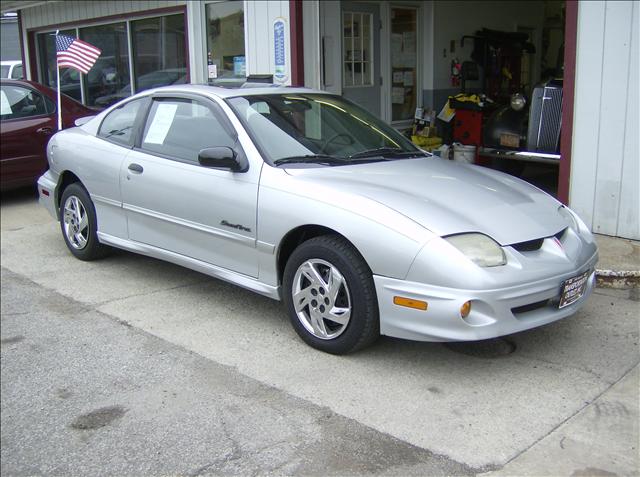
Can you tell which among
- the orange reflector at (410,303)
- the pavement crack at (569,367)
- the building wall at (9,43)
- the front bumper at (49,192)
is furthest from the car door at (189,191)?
the building wall at (9,43)

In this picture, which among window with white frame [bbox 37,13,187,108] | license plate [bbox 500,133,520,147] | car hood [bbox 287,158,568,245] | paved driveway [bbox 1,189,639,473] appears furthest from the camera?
window with white frame [bbox 37,13,187,108]

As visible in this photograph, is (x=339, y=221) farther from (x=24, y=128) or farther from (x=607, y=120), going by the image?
(x=24, y=128)

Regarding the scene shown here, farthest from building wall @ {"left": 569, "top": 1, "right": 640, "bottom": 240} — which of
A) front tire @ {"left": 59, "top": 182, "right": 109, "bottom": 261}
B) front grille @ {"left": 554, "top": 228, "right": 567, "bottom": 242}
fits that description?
front tire @ {"left": 59, "top": 182, "right": 109, "bottom": 261}

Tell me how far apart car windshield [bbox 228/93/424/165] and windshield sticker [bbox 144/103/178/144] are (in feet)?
2.16

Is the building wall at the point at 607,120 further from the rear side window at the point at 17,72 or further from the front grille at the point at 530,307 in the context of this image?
the rear side window at the point at 17,72

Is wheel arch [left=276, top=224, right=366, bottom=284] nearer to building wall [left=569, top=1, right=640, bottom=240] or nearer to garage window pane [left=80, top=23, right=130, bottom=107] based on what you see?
building wall [left=569, top=1, right=640, bottom=240]

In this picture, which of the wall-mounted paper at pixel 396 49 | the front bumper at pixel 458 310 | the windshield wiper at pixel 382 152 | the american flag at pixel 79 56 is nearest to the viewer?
the front bumper at pixel 458 310

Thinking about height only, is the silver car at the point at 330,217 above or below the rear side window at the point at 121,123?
below

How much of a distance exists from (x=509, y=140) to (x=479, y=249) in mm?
5285

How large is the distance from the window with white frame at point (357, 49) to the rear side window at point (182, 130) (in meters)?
4.72

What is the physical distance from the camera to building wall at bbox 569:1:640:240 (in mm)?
5957

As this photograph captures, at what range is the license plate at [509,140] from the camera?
862cm

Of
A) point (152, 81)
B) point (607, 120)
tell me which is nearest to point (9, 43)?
point (152, 81)

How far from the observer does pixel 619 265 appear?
5477 mm
